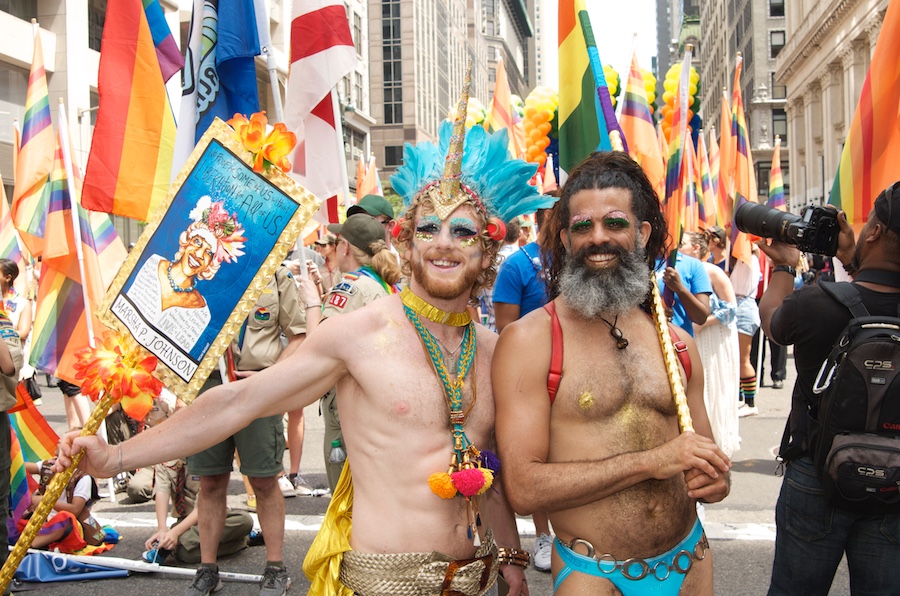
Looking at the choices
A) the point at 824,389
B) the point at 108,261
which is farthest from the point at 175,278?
the point at 108,261

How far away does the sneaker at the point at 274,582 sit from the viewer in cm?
441

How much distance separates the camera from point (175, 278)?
2924 mm

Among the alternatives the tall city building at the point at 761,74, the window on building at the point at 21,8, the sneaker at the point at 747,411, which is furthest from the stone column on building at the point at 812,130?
the sneaker at the point at 747,411

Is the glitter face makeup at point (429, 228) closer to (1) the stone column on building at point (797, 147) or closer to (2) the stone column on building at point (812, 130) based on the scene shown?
(2) the stone column on building at point (812, 130)

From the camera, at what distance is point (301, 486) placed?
677 cm

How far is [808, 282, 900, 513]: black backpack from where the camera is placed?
A: 2.64 metres

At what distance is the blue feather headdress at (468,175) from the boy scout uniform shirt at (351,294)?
1.89 meters

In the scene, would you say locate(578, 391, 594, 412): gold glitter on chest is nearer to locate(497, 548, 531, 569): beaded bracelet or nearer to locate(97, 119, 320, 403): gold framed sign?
locate(497, 548, 531, 569): beaded bracelet

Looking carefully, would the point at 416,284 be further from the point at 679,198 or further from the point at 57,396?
the point at 57,396

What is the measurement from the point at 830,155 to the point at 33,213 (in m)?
47.3

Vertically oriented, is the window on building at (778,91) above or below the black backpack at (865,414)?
above

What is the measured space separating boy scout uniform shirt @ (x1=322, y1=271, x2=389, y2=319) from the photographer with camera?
2475mm

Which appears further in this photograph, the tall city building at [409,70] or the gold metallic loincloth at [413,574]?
the tall city building at [409,70]

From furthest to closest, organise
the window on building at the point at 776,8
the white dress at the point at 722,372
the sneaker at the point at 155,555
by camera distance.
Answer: the window on building at the point at 776,8 < the white dress at the point at 722,372 < the sneaker at the point at 155,555
